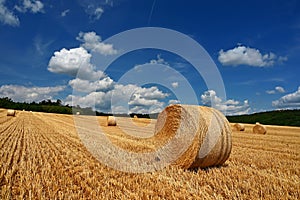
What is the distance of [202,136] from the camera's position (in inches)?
236

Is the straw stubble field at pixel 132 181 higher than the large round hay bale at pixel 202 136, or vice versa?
the large round hay bale at pixel 202 136

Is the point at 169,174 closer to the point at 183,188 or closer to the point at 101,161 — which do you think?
the point at 183,188

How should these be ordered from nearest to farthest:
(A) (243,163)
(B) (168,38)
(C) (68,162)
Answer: (C) (68,162), (A) (243,163), (B) (168,38)

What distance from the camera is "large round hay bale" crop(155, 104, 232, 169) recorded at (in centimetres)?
584

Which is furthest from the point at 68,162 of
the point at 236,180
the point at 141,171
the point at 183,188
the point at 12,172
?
the point at 236,180

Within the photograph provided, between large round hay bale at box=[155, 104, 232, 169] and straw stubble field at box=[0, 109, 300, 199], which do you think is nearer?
straw stubble field at box=[0, 109, 300, 199]

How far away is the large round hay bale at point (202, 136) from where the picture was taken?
5.84 meters

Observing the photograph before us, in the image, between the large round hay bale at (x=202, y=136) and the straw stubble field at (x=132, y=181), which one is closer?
the straw stubble field at (x=132, y=181)

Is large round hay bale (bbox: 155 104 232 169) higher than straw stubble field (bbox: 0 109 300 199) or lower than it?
higher

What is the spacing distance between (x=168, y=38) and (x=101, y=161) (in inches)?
230

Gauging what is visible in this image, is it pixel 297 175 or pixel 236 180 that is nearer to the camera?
pixel 236 180

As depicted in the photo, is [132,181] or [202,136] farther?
[202,136]

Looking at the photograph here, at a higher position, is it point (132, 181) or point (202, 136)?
point (202, 136)

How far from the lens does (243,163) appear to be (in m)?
6.43
